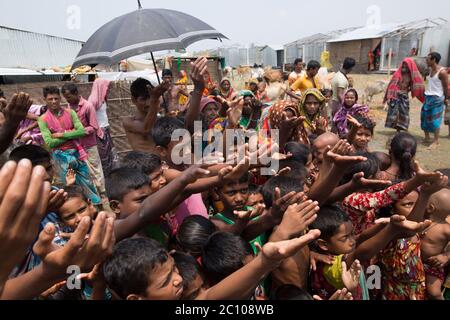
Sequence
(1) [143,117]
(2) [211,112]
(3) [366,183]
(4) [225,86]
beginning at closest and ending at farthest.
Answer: (3) [366,183], (1) [143,117], (2) [211,112], (4) [225,86]

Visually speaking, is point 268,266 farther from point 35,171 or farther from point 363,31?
point 363,31

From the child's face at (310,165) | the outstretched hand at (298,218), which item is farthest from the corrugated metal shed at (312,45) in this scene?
the outstretched hand at (298,218)

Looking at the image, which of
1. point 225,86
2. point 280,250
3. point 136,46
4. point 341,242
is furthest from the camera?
point 225,86

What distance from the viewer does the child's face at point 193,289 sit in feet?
4.96

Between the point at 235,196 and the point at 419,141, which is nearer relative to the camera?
the point at 235,196

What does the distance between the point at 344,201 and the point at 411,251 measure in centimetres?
51

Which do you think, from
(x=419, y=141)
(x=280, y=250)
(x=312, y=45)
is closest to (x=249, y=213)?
(x=280, y=250)

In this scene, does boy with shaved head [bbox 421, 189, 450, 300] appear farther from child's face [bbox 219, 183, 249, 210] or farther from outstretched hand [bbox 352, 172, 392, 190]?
child's face [bbox 219, 183, 249, 210]

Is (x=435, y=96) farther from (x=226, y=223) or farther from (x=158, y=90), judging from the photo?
(x=226, y=223)

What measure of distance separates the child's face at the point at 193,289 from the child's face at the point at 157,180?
0.87 metres

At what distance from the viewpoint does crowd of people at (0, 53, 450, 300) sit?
1.07 meters

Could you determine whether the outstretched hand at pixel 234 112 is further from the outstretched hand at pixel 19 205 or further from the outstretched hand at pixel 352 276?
the outstretched hand at pixel 19 205

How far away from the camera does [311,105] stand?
13.7ft

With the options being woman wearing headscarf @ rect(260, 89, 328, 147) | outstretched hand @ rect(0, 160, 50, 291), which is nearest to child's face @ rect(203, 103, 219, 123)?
woman wearing headscarf @ rect(260, 89, 328, 147)
